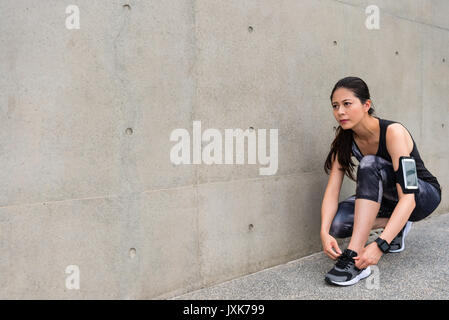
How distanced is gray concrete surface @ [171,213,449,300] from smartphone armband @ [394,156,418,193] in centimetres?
51

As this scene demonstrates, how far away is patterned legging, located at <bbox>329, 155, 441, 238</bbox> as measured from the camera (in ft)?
7.78

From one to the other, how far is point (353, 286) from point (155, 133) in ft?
4.25

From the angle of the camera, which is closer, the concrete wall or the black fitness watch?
the concrete wall

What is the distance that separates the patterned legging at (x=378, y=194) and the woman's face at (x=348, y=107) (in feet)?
0.77

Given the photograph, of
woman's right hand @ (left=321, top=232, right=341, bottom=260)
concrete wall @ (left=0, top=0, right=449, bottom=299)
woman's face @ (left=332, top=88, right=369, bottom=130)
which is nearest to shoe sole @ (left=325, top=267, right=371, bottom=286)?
woman's right hand @ (left=321, top=232, right=341, bottom=260)

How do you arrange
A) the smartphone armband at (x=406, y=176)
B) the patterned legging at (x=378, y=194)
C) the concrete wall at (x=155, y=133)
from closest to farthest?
the concrete wall at (x=155, y=133), the smartphone armband at (x=406, y=176), the patterned legging at (x=378, y=194)

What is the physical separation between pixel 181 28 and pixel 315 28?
1031 millimetres

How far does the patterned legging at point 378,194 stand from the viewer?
7.78 ft

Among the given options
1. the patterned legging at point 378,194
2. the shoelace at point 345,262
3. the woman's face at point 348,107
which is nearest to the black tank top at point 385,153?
the patterned legging at point 378,194

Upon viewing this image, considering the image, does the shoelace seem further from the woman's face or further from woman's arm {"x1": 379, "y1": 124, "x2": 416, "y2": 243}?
the woman's face

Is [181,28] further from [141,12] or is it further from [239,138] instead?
[239,138]

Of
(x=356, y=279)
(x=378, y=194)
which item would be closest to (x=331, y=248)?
(x=356, y=279)

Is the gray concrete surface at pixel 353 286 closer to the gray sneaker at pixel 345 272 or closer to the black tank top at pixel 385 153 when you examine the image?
the gray sneaker at pixel 345 272

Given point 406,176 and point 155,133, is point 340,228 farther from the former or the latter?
point 155,133
